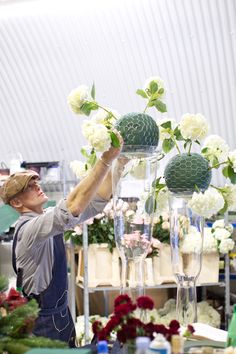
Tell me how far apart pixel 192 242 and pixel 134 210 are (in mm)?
248

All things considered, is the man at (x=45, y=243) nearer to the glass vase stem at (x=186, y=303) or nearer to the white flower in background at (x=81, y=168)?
the white flower in background at (x=81, y=168)

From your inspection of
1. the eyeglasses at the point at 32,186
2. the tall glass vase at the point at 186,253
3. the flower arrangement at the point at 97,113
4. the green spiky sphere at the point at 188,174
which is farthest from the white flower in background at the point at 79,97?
the eyeglasses at the point at 32,186

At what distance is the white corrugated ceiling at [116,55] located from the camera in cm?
499

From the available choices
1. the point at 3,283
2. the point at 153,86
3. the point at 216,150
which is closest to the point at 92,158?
the point at 153,86

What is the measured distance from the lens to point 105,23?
5.14 meters

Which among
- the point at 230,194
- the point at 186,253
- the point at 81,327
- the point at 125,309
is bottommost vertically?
the point at 81,327

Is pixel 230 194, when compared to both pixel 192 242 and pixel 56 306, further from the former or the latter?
pixel 56 306

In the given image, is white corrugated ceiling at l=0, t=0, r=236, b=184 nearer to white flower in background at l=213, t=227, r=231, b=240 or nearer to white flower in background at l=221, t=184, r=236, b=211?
white flower in background at l=213, t=227, r=231, b=240

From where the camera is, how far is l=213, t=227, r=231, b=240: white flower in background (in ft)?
15.8

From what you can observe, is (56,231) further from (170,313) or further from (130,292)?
(170,313)

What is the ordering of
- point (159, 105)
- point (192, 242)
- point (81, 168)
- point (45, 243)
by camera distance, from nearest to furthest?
1. point (192, 242)
2. point (159, 105)
3. point (81, 168)
4. point (45, 243)

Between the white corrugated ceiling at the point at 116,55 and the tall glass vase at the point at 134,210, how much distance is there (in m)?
3.17

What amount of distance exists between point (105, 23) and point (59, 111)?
113 cm

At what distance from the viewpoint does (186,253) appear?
2055mm
